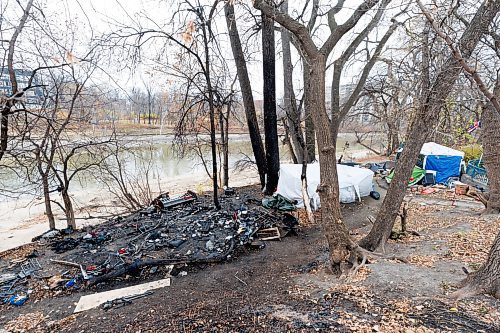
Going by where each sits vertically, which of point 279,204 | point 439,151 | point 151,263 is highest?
point 439,151

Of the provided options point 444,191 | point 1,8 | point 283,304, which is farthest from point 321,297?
point 444,191

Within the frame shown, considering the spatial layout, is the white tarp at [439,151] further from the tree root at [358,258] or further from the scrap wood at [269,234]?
the tree root at [358,258]

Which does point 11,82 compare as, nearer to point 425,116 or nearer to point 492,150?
point 425,116

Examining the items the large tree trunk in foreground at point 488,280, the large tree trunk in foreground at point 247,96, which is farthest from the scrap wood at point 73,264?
the large tree trunk in foreground at point 247,96

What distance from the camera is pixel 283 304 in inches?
127

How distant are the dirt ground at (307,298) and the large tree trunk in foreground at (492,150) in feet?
1.61

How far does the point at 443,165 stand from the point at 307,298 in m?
10.1

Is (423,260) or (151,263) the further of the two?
(151,263)

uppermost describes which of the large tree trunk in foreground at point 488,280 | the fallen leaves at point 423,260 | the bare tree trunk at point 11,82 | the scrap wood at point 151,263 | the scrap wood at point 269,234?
the bare tree trunk at point 11,82

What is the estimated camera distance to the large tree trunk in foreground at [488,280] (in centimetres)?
264

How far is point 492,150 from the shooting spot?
587 cm

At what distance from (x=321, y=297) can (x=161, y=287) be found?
8.13 feet

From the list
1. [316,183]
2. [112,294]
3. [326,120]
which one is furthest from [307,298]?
[316,183]

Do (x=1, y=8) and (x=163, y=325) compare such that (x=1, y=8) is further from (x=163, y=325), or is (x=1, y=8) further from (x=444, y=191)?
(x=444, y=191)
